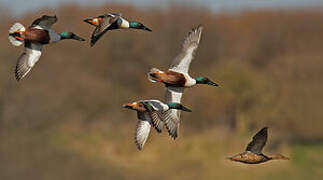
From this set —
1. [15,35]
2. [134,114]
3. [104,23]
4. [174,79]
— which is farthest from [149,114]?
[134,114]

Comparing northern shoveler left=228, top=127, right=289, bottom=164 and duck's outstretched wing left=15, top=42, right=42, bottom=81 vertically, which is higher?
duck's outstretched wing left=15, top=42, right=42, bottom=81

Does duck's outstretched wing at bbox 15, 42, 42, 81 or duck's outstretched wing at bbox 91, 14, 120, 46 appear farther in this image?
duck's outstretched wing at bbox 15, 42, 42, 81

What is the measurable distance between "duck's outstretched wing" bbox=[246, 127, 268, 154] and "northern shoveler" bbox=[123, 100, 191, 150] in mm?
569

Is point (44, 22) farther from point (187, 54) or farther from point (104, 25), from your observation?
point (187, 54)

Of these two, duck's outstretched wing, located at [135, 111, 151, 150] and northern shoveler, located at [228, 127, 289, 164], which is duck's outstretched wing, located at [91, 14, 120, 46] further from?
northern shoveler, located at [228, 127, 289, 164]

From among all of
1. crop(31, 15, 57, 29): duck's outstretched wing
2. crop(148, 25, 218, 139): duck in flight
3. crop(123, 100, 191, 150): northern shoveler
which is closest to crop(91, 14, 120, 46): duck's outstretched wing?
crop(31, 15, 57, 29): duck's outstretched wing

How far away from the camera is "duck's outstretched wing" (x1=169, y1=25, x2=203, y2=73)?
20.3 ft

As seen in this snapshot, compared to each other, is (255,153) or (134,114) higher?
(255,153)

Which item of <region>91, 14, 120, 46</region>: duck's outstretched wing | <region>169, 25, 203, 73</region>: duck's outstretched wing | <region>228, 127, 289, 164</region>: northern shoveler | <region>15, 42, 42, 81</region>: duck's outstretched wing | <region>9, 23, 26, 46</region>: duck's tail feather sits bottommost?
<region>228, 127, 289, 164</region>: northern shoveler

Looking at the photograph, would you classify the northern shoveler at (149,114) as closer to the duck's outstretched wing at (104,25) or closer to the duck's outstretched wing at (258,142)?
the duck's outstretched wing at (258,142)

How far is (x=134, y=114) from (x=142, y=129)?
13066 mm

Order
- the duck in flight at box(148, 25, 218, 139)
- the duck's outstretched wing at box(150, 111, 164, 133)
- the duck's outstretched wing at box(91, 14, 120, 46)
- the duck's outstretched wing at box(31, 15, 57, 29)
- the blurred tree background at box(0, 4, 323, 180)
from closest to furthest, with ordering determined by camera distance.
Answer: the duck's outstretched wing at box(91, 14, 120, 46)
the duck's outstretched wing at box(31, 15, 57, 29)
the duck in flight at box(148, 25, 218, 139)
the duck's outstretched wing at box(150, 111, 164, 133)
the blurred tree background at box(0, 4, 323, 180)

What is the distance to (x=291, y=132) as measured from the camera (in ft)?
67.3

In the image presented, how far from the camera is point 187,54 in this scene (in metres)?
6.26
